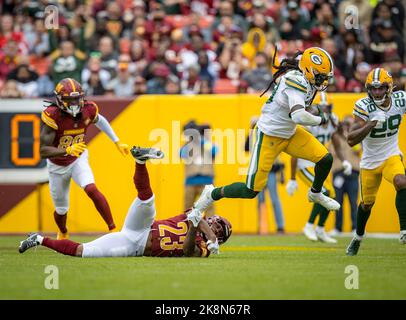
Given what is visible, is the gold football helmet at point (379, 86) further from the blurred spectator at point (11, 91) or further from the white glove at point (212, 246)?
the blurred spectator at point (11, 91)

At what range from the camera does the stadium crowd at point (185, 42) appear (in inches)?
594

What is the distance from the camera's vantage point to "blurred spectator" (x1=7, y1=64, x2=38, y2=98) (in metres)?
15.0

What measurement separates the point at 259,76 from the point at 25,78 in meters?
3.82

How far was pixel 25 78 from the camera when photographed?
15.2 meters

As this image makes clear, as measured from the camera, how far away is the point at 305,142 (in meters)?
9.36

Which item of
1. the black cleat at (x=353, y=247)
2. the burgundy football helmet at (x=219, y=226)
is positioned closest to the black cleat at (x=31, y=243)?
the burgundy football helmet at (x=219, y=226)

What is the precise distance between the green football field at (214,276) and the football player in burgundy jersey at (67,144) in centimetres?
76

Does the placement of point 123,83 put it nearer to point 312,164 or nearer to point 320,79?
point 312,164

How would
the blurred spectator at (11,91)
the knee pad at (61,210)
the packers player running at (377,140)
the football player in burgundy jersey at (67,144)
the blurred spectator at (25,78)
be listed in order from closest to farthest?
the packers player running at (377,140), the football player in burgundy jersey at (67,144), the knee pad at (61,210), the blurred spectator at (11,91), the blurred spectator at (25,78)

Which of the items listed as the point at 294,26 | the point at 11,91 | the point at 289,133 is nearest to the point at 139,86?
the point at 11,91

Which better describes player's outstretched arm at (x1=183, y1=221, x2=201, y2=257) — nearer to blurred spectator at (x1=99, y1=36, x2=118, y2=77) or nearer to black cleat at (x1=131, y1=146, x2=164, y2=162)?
black cleat at (x1=131, y1=146, x2=164, y2=162)
